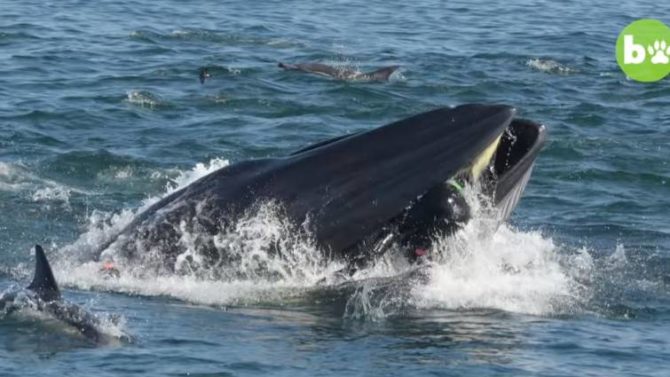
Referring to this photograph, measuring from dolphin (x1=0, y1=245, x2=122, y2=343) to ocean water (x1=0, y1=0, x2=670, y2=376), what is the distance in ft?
0.38

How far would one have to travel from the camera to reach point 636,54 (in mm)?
36812

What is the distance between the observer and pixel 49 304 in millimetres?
13188

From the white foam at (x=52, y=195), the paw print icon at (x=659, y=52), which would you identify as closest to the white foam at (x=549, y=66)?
the paw print icon at (x=659, y=52)

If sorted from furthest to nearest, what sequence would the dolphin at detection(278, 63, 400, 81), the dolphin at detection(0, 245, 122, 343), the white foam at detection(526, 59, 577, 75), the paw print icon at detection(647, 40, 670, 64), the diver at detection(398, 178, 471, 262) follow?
the paw print icon at detection(647, 40, 670, 64) → the white foam at detection(526, 59, 577, 75) → the dolphin at detection(278, 63, 400, 81) → the diver at detection(398, 178, 471, 262) → the dolphin at detection(0, 245, 122, 343)

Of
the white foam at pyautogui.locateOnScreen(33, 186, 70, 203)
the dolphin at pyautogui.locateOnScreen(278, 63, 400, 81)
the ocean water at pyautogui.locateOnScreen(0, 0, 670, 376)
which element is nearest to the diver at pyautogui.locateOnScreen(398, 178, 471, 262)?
the ocean water at pyautogui.locateOnScreen(0, 0, 670, 376)

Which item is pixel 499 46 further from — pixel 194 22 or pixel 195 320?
pixel 195 320

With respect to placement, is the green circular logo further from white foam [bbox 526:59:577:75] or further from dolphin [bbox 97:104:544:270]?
dolphin [bbox 97:104:544:270]

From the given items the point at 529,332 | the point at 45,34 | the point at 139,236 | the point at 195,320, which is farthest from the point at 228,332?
the point at 45,34

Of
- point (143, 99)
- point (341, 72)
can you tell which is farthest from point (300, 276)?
point (341, 72)

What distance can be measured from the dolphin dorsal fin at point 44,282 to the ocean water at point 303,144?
8.6 inches

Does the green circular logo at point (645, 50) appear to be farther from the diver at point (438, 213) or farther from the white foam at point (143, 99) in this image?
the diver at point (438, 213)

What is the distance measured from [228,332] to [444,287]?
92.3 inches

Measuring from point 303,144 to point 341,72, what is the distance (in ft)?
20.5

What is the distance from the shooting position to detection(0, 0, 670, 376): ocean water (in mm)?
13266
